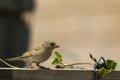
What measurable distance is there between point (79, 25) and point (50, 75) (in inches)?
268

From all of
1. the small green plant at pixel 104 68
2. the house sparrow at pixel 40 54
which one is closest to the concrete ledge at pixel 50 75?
the small green plant at pixel 104 68

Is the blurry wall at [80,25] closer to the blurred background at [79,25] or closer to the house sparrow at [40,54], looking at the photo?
the blurred background at [79,25]

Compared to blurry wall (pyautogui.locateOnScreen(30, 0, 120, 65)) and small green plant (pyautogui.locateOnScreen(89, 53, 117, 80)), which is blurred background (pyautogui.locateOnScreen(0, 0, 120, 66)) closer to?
blurry wall (pyautogui.locateOnScreen(30, 0, 120, 65))

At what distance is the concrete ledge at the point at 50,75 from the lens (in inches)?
114

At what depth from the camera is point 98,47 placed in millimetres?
9227

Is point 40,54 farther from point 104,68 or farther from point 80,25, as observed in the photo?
point 80,25

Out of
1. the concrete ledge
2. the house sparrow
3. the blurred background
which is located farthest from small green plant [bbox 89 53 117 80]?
the blurred background

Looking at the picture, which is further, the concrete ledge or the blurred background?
the blurred background

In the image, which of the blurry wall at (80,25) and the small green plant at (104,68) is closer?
the small green plant at (104,68)

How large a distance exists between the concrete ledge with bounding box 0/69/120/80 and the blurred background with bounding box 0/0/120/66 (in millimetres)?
5960

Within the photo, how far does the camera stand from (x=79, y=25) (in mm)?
9719

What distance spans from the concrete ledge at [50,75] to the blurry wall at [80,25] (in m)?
5.97

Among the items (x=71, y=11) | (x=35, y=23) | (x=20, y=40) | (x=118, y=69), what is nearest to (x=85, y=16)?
(x=71, y=11)

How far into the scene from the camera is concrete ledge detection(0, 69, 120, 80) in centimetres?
290
